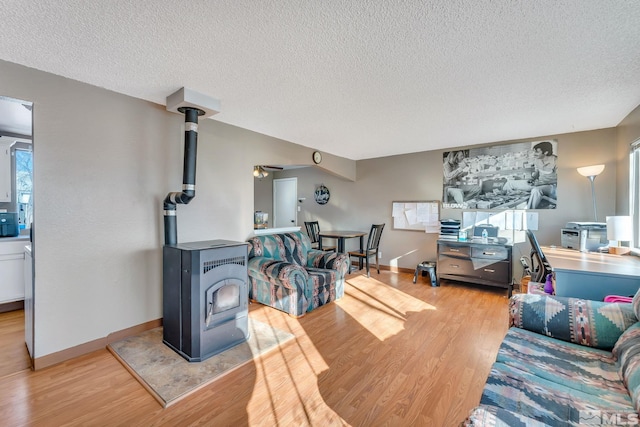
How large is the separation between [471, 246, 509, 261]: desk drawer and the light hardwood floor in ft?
4.51

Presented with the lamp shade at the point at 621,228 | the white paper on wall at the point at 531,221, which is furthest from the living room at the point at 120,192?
the lamp shade at the point at 621,228

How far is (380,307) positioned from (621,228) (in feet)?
8.09

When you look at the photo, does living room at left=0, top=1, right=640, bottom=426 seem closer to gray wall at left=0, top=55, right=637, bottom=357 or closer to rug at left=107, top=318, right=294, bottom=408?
gray wall at left=0, top=55, right=637, bottom=357

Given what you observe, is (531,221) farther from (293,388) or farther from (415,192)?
(293,388)

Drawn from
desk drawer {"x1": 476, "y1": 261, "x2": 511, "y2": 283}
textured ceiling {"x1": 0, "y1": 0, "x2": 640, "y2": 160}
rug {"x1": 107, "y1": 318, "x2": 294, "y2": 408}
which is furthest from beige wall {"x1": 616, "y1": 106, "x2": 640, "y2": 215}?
rug {"x1": 107, "y1": 318, "x2": 294, "y2": 408}

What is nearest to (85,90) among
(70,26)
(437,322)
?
(70,26)

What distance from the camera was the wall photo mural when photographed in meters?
4.04

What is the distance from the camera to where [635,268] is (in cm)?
211

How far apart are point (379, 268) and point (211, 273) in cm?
400

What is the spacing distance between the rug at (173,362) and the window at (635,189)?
12.0 ft

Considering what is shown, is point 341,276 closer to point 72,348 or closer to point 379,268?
point 379,268

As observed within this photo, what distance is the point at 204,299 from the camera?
7.33 ft

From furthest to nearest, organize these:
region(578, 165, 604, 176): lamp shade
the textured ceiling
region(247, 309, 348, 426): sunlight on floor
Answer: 1. region(578, 165, 604, 176): lamp shade
2. region(247, 309, 348, 426): sunlight on floor
3. the textured ceiling

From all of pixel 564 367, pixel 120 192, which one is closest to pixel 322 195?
pixel 120 192
